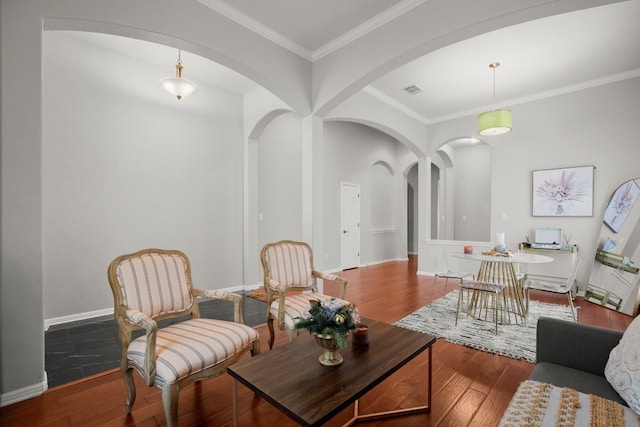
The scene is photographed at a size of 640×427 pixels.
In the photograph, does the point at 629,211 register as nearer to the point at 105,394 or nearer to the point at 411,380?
the point at 411,380

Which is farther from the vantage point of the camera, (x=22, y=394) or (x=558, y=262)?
(x=558, y=262)

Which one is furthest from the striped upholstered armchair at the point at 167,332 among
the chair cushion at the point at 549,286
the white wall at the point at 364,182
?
the white wall at the point at 364,182

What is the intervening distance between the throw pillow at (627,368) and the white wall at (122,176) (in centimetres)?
462

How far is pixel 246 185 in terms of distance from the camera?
523cm

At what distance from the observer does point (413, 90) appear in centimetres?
505

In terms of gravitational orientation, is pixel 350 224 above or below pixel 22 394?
above

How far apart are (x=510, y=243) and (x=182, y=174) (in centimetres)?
569

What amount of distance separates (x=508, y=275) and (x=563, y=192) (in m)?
2.32

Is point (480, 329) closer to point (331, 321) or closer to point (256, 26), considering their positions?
point (331, 321)

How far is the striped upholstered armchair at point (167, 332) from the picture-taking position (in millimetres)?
1720

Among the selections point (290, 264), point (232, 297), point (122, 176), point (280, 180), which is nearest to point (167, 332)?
point (232, 297)

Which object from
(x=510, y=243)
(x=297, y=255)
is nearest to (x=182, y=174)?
(x=297, y=255)

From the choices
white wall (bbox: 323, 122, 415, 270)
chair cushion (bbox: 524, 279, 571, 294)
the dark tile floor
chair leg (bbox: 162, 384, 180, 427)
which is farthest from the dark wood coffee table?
white wall (bbox: 323, 122, 415, 270)

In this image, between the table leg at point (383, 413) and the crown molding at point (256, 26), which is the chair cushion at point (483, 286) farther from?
the crown molding at point (256, 26)
